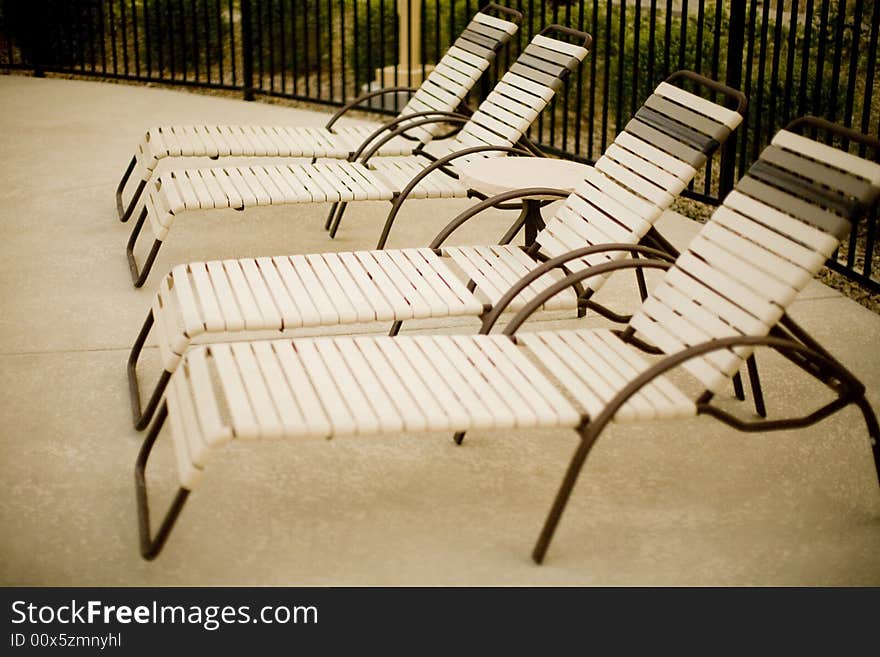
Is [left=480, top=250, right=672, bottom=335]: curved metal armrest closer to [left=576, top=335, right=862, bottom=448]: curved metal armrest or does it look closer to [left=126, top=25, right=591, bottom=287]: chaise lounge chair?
[left=576, top=335, right=862, bottom=448]: curved metal armrest

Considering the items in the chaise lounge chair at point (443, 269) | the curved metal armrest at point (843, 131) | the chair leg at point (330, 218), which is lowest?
the chair leg at point (330, 218)

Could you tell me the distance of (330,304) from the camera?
4121 millimetres

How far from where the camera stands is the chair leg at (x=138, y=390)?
3.94 m

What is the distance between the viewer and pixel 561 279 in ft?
13.4

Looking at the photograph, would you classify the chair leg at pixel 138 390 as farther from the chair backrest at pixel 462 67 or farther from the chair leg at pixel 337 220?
the chair backrest at pixel 462 67

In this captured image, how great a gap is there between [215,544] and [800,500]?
1.84m

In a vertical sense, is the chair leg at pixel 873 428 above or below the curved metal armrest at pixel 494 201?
below

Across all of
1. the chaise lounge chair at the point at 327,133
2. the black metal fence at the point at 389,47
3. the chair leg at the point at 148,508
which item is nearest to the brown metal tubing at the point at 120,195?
the chaise lounge chair at the point at 327,133

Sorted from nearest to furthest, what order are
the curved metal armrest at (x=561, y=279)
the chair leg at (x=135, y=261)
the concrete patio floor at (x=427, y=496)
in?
the concrete patio floor at (x=427, y=496) < the curved metal armrest at (x=561, y=279) < the chair leg at (x=135, y=261)

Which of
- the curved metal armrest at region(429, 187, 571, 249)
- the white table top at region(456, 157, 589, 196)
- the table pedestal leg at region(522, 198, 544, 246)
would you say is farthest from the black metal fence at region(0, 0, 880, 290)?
the curved metal armrest at region(429, 187, 571, 249)

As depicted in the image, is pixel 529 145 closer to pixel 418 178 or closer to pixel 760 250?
pixel 418 178

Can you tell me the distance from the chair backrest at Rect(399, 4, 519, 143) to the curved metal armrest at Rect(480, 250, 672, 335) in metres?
2.89

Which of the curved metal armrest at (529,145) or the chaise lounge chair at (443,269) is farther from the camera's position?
the curved metal armrest at (529,145)

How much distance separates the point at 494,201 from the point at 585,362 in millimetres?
1160
